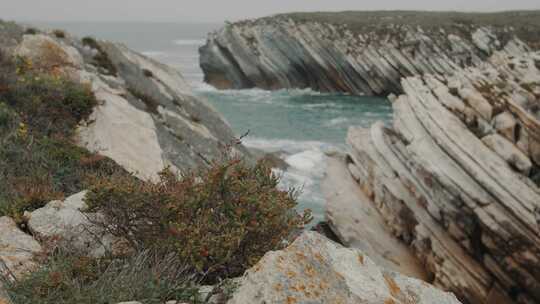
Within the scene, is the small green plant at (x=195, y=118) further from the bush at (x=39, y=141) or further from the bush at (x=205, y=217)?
the bush at (x=205, y=217)

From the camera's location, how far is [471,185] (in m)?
13.8

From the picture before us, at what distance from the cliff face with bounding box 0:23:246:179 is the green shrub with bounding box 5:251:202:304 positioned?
375cm

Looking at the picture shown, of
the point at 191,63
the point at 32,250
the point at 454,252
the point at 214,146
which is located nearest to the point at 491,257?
the point at 454,252

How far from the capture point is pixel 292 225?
18.6 ft

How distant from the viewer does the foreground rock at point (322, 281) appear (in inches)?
160

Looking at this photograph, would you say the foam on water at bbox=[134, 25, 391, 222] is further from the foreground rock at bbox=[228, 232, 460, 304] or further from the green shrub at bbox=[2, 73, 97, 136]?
the foreground rock at bbox=[228, 232, 460, 304]

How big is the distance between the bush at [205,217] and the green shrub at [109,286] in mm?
449

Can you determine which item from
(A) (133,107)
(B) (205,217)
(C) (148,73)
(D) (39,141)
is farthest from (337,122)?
(B) (205,217)

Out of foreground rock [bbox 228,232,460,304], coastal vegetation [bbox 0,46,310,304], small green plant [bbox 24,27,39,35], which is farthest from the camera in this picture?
small green plant [bbox 24,27,39,35]

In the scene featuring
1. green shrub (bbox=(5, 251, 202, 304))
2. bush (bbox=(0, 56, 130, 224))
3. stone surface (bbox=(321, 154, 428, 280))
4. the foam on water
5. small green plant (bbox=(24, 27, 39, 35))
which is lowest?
the foam on water

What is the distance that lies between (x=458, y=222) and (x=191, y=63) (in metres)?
93.3

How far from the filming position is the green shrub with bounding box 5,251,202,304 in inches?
164

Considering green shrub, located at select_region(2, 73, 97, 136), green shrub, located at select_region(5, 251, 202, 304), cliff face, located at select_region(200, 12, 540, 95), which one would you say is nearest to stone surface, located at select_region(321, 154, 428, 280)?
green shrub, located at select_region(2, 73, 97, 136)

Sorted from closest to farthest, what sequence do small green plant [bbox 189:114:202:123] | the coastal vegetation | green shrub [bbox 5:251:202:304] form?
green shrub [bbox 5:251:202:304], the coastal vegetation, small green plant [bbox 189:114:202:123]
